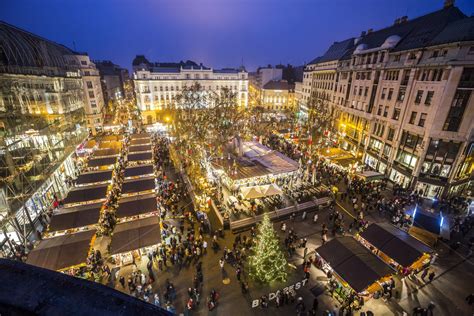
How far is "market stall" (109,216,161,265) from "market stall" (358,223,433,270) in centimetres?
1557

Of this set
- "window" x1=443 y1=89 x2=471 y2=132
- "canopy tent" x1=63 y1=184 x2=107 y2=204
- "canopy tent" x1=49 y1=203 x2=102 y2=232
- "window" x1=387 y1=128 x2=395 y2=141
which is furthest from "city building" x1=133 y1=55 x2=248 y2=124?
"window" x1=443 y1=89 x2=471 y2=132

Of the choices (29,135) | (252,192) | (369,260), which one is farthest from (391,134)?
(29,135)

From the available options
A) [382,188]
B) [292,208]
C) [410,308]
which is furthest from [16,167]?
[382,188]

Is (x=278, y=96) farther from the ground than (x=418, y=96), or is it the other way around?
(x=418, y=96)

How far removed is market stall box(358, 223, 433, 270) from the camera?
1424cm

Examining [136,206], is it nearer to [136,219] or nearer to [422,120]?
[136,219]

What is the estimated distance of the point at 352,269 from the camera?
13.2 m

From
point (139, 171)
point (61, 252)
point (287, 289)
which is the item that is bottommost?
point (287, 289)

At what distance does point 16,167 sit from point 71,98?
18894mm

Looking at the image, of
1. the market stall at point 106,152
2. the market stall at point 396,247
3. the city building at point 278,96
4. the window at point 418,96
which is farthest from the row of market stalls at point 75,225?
the city building at point 278,96

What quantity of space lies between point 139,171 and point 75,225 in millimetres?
9830

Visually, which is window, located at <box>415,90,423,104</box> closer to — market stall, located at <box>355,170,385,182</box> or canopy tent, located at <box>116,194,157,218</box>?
market stall, located at <box>355,170,385,182</box>

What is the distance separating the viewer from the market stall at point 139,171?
24906 mm

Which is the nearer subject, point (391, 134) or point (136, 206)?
point (136, 206)
